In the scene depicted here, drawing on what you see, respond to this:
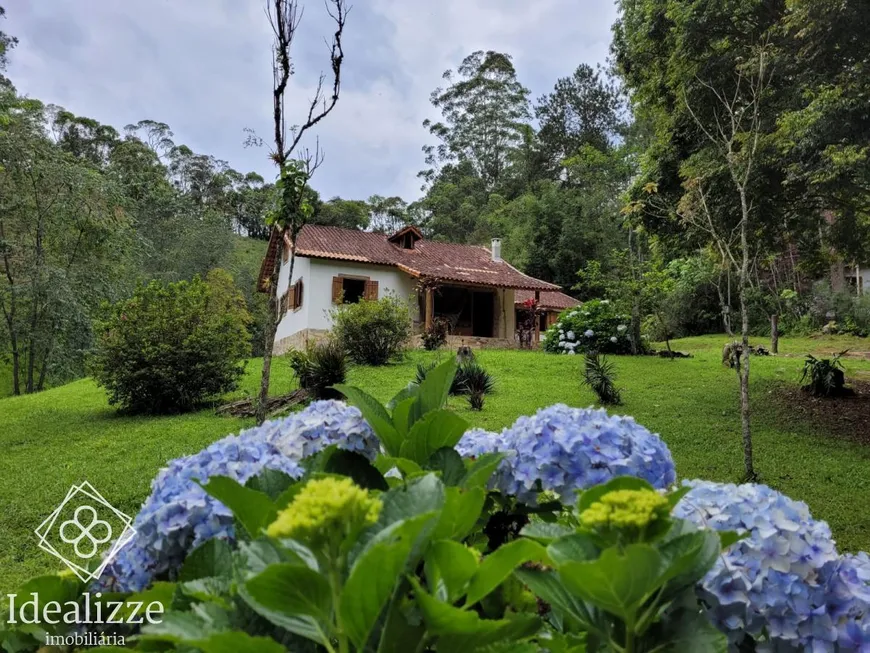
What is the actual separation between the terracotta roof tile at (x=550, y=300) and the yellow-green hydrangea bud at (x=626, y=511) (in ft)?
72.4

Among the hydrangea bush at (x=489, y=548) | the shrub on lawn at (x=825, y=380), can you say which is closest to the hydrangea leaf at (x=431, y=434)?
the hydrangea bush at (x=489, y=548)

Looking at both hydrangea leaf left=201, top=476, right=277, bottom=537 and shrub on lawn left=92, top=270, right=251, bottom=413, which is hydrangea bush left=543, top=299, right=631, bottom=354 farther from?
hydrangea leaf left=201, top=476, right=277, bottom=537

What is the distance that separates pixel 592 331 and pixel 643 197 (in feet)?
21.2

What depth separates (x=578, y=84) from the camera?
127 ft

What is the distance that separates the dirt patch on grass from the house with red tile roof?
10.2 meters

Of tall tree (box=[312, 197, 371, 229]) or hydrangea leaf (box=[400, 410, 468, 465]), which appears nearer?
hydrangea leaf (box=[400, 410, 468, 465])

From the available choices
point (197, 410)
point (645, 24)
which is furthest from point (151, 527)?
point (645, 24)

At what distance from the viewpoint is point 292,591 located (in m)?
0.55

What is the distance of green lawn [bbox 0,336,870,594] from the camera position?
4.93 m

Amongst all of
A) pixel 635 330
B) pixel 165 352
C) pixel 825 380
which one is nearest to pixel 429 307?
pixel 635 330

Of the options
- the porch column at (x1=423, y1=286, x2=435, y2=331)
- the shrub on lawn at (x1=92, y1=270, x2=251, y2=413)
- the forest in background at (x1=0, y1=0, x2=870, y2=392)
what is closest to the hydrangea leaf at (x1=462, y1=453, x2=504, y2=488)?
the forest in background at (x1=0, y1=0, x2=870, y2=392)

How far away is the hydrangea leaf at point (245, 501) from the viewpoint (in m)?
0.71

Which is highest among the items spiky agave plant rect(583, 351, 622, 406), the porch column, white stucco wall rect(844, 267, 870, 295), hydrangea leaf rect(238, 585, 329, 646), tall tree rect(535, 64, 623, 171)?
tall tree rect(535, 64, 623, 171)

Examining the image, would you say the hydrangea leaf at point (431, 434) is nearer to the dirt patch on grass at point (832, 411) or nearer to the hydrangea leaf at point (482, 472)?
the hydrangea leaf at point (482, 472)
